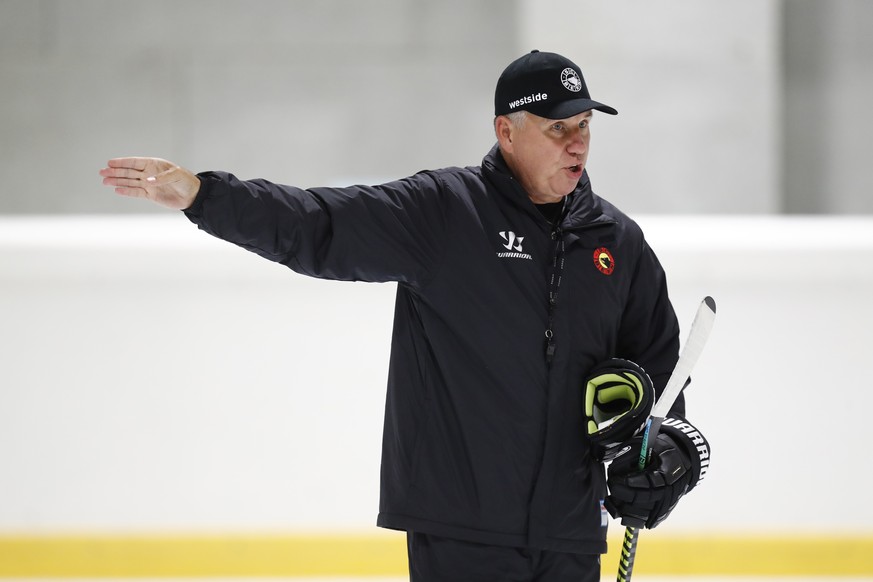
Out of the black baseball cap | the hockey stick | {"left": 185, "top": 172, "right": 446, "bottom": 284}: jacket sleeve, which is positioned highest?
the black baseball cap

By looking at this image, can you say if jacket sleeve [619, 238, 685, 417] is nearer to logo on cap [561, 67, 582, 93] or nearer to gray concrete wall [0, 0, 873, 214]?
logo on cap [561, 67, 582, 93]

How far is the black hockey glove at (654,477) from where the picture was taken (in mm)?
2068

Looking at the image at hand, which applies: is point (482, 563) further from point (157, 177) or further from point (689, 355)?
point (157, 177)

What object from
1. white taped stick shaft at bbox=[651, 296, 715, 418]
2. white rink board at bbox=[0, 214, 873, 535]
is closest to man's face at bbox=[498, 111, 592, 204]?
white taped stick shaft at bbox=[651, 296, 715, 418]

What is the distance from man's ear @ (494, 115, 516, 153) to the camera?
→ 2.15 meters

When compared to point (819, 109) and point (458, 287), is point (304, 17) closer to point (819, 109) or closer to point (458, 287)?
point (819, 109)

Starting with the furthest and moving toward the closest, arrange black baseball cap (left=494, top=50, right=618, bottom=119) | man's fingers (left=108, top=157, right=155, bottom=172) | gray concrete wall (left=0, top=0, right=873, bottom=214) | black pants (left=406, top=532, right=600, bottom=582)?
gray concrete wall (left=0, top=0, right=873, bottom=214) → black baseball cap (left=494, top=50, right=618, bottom=119) → black pants (left=406, top=532, right=600, bottom=582) → man's fingers (left=108, top=157, right=155, bottom=172)

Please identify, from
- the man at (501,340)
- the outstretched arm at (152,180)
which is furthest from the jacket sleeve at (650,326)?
the outstretched arm at (152,180)

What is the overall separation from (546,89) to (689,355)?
576mm

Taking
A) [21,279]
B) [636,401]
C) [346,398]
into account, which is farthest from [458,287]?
[21,279]

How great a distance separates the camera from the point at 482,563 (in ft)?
6.52

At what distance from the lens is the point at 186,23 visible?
698 cm

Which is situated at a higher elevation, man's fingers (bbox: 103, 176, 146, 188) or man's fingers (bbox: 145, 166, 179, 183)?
man's fingers (bbox: 145, 166, 179, 183)

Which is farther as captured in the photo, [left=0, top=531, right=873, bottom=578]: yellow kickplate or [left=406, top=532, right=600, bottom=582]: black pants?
[left=0, top=531, right=873, bottom=578]: yellow kickplate
